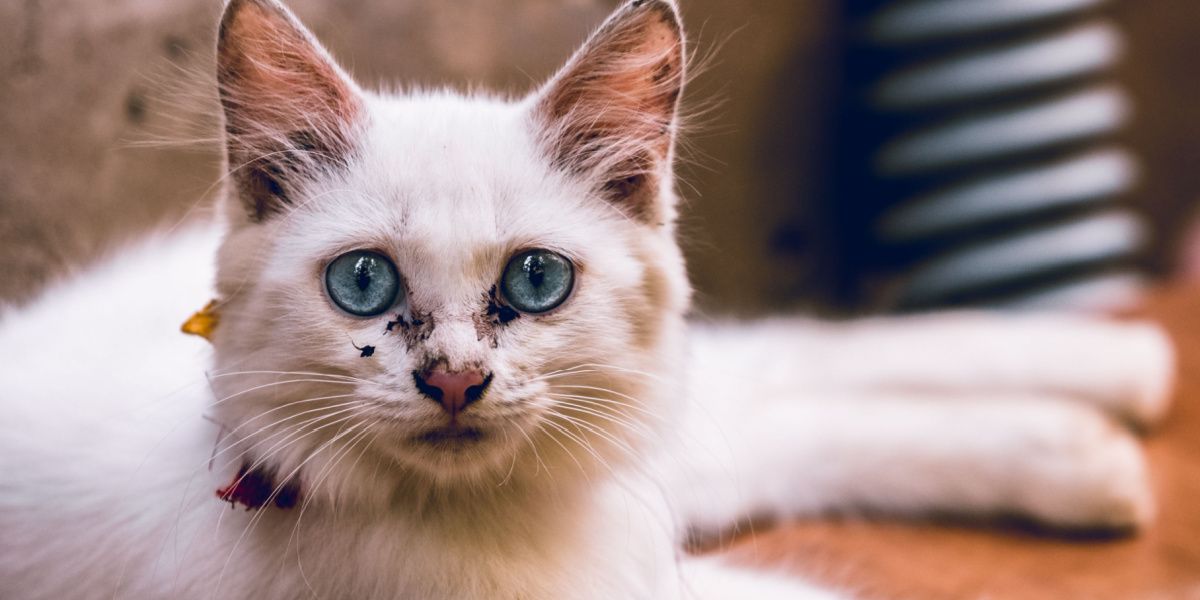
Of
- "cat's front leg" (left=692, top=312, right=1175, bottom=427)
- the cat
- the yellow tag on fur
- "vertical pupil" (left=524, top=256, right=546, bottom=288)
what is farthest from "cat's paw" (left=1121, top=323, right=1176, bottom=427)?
the yellow tag on fur

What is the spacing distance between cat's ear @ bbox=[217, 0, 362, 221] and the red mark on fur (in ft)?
0.73

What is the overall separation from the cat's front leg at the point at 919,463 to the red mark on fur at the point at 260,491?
64cm

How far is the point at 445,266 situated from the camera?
752 millimetres

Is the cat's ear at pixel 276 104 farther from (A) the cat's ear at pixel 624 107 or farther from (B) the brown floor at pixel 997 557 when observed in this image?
(B) the brown floor at pixel 997 557

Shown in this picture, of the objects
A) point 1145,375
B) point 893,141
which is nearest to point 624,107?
point 1145,375

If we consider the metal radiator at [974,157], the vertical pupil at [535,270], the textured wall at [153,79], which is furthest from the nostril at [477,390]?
the metal radiator at [974,157]

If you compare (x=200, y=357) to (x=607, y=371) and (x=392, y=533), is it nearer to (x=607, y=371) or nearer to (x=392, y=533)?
(x=392, y=533)

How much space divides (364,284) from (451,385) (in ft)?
0.41

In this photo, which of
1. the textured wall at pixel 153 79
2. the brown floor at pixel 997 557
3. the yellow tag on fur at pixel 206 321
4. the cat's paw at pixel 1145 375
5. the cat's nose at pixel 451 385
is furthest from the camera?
the cat's paw at pixel 1145 375

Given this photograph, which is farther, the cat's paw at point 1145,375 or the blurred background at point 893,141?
the cat's paw at point 1145,375

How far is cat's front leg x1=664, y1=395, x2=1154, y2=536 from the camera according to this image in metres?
1.34

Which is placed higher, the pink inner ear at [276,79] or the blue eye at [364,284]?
the pink inner ear at [276,79]

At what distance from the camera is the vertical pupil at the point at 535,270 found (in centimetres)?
79

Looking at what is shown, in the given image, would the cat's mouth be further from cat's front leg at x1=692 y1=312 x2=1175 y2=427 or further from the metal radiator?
the metal radiator
